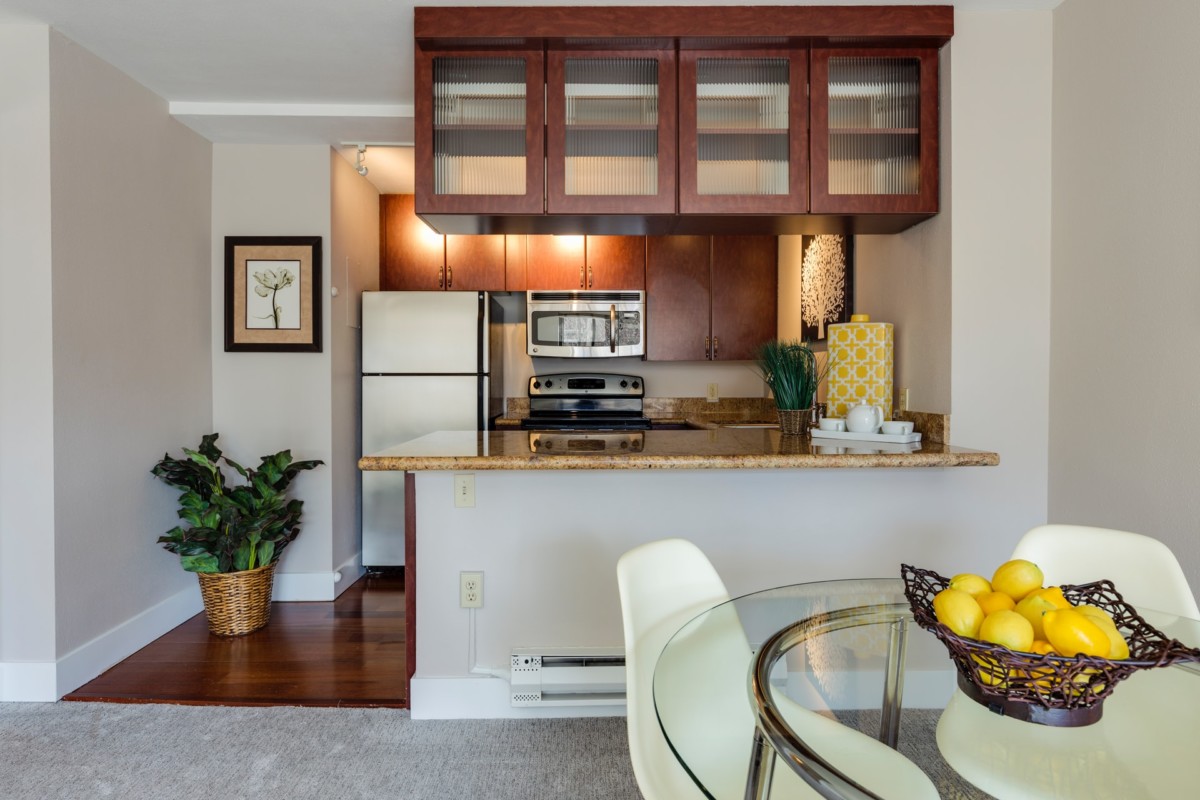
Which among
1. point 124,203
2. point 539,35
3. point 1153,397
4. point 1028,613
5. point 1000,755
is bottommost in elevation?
point 1000,755

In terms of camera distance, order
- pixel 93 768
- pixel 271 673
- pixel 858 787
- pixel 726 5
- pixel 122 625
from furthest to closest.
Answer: pixel 122 625 → pixel 271 673 → pixel 726 5 → pixel 93 768 → pixel 858 787

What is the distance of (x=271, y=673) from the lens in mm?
2674

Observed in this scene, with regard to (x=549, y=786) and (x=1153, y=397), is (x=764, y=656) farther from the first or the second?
(x=1153, y=397)

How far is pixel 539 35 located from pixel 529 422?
228 cm

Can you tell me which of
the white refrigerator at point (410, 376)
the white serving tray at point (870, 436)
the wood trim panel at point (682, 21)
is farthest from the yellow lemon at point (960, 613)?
the white refrigerator at point (410, 376)

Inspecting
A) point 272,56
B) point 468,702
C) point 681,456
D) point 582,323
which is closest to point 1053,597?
point 681,456

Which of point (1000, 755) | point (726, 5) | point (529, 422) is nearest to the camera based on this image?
point (1000, 755)

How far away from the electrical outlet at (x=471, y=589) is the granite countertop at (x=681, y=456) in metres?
0.42

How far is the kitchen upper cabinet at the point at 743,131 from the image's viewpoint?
240cm

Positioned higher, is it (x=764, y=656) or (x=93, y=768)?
(x=764, y=656)

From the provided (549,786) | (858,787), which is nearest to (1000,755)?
(858,787)

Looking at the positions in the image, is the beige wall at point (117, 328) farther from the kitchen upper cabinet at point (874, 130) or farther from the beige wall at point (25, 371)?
the kitchen upper cabinet at point (874, 130)

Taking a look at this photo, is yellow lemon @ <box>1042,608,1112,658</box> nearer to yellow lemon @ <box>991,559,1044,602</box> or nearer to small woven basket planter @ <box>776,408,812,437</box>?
yellow lemon @ <box>991,559,1044,602</box>

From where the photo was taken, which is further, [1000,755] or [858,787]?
[1000,755]
